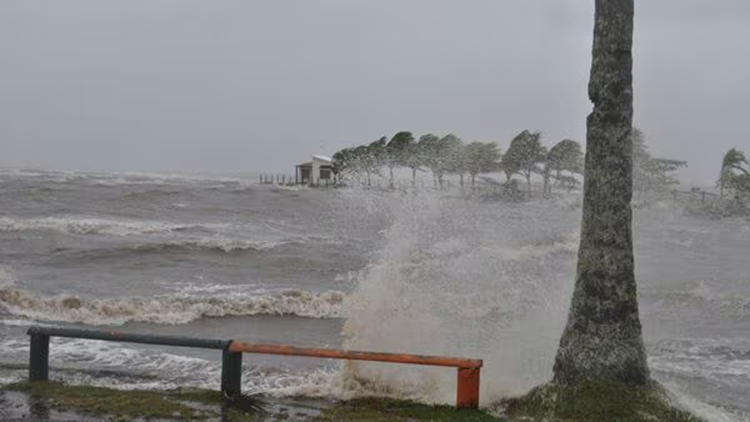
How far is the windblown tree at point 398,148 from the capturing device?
9419cm

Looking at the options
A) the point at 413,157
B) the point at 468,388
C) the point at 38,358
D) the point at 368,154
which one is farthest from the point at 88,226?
the point at 368,154

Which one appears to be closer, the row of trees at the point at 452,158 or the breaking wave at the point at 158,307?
the breaking wave at the point at 158,307

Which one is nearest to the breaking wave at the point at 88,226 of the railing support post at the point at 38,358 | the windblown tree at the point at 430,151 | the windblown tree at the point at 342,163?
the railing support post at the point at 38,358

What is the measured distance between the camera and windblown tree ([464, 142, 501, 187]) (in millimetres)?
84375

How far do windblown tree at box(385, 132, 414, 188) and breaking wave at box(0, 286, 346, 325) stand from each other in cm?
7737

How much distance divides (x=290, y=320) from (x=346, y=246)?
13.9 meters

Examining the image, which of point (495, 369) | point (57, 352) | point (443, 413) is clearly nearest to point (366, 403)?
point (443, 413)

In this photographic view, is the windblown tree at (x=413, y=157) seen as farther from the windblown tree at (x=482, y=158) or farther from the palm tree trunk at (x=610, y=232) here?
the palm tree trunk at (x=610, y=232)

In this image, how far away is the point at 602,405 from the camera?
5.94 meters

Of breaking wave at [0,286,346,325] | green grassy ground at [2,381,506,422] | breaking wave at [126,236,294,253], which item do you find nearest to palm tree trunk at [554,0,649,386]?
green grassy ground at [2,381,506,422]

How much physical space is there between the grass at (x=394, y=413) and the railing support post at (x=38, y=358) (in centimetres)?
280

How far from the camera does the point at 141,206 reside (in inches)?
1636

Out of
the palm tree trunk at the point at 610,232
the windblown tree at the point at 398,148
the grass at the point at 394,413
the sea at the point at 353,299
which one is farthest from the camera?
the windblown tree at the point at 398,148

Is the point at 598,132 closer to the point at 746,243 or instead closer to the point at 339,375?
the point at 339,375
